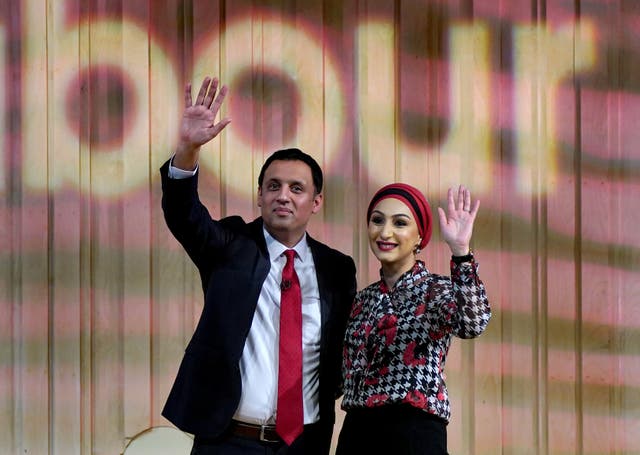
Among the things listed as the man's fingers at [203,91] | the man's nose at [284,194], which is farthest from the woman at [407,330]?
the man's fingers at [203,91]

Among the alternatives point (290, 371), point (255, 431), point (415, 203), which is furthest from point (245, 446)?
point (415, 203)

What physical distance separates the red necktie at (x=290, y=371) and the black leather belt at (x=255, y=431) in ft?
0.09

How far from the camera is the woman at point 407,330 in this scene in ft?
7.90

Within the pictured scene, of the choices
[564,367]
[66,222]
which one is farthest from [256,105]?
[564,367]

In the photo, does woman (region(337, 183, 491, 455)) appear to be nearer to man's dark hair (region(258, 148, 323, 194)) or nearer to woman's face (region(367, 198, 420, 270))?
woman's face (region(367, 198, 420, 270))

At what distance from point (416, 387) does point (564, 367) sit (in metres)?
1.71

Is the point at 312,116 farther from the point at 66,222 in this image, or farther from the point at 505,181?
the point at 66,222

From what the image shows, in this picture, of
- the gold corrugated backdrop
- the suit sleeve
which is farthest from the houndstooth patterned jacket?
the gold corrugated backdrop

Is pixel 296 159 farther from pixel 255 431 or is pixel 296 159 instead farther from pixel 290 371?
pixel 255 431

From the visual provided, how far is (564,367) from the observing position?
3932 mm

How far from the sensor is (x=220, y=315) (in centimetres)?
261

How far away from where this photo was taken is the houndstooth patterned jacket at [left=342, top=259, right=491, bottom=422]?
7.80 ft

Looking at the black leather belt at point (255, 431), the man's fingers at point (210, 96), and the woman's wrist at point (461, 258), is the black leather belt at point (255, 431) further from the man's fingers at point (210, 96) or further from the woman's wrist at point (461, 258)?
the man's fingers at point (210, 96)

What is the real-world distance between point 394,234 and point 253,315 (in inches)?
18.5
